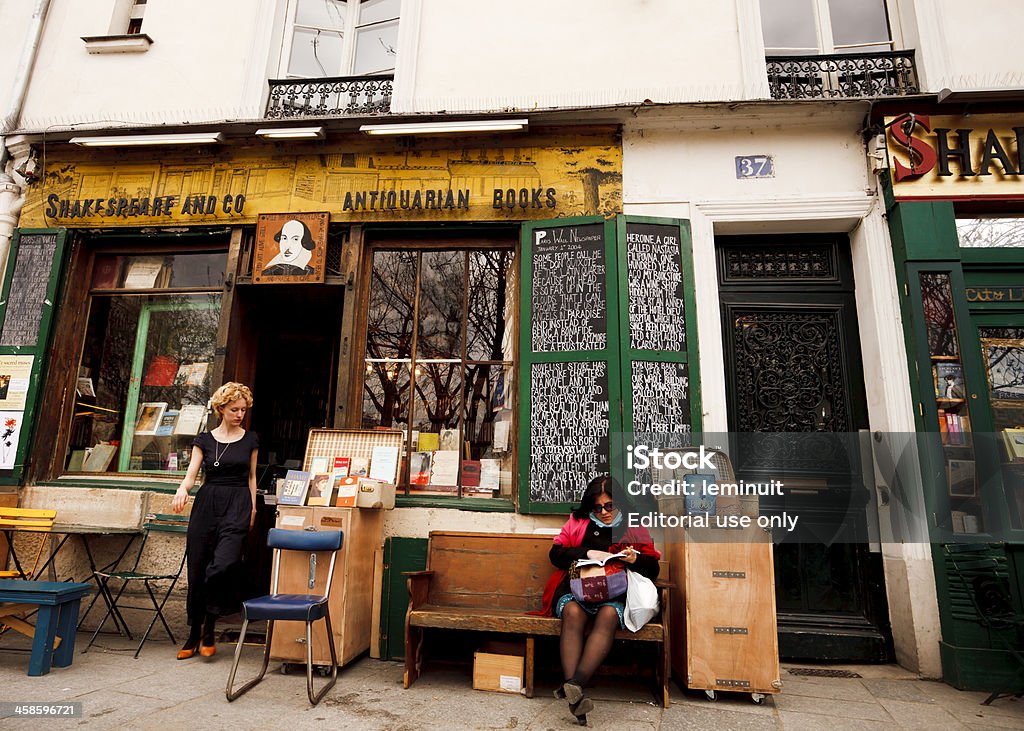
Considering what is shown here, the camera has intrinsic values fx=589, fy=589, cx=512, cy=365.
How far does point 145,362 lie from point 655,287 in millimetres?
Result: 5064

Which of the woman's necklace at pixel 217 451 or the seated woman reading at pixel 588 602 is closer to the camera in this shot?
the seated woman reading at pixel 588 602

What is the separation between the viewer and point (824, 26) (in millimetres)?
5656

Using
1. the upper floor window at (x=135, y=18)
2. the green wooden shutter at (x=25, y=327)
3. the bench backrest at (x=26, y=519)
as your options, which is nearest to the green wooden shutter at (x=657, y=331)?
the bench backrest at (x=26, y=519)

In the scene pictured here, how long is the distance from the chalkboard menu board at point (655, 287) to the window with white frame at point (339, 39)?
3.30m

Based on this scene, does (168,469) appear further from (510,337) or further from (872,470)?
(872,470)

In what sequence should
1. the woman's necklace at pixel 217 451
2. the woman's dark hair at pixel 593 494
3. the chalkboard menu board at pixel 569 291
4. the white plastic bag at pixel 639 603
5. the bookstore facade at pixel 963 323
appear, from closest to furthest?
the white plastic bag at pixel 639 603 < the woman's dark hair at pixel 593 494 < the bookstore facade at pixel 963 323 < the woman's necklace at pixel 217 451 < the chalkboard menu board at pixel 569 291

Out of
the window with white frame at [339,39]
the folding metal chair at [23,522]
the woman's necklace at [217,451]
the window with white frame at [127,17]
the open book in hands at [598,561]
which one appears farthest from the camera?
the window with white frame at [127,17]

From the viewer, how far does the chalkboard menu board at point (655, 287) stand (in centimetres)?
495

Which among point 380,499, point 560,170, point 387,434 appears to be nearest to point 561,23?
point 560,170

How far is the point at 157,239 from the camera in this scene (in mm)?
5922

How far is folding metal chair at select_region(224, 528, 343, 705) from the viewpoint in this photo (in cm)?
349

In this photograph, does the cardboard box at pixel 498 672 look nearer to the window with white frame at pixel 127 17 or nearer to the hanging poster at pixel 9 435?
the hanging poster at pixel 9 435

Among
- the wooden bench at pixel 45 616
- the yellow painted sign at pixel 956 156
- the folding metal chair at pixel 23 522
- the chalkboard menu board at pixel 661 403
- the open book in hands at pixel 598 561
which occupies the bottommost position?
the wooden bench at pixel 45 616

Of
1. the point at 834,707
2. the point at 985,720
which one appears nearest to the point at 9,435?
the point at 834,707
